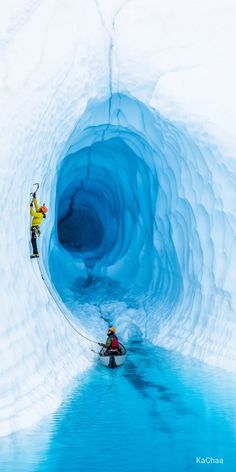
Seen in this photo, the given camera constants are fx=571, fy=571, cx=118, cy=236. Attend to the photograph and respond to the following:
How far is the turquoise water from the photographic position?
6.10 metres

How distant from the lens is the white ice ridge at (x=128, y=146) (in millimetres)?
7828

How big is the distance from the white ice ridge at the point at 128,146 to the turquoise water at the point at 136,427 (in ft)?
1.30

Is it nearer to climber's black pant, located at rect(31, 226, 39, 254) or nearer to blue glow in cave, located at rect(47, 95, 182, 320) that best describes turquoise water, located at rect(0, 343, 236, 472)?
climber's black pant, located at rect(31, 226, 39, 254)

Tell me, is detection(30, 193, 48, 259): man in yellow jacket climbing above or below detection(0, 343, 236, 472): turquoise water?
above

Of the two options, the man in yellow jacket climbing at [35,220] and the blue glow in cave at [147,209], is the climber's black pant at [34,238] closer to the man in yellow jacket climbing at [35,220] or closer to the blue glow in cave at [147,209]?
the man in yellow jacket climbing at [35,220]

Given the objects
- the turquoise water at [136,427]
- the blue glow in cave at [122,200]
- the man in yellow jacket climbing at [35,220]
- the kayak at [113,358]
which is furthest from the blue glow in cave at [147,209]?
the man in yellow jacket climbing at [35,220]

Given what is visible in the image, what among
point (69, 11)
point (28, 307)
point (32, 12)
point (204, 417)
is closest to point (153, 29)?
point (69, 11)

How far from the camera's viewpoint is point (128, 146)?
43.2 feet

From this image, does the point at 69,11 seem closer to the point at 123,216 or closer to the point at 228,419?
the point at 228,419

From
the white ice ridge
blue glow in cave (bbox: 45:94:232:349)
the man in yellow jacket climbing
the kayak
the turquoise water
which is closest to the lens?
the turquoise water

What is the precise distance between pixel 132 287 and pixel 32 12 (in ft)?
27.0

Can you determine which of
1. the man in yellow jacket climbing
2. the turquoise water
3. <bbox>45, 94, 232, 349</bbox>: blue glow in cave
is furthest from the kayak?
the man in yellow jacket climbing

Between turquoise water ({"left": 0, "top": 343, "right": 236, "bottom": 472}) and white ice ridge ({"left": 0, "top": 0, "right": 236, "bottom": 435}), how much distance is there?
15.6 inches

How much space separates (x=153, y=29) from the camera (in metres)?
9.77
